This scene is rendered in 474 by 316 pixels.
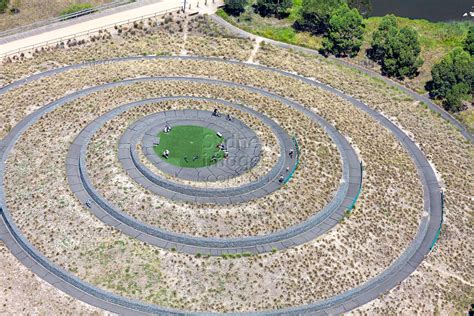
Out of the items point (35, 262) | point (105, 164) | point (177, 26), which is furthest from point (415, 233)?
point (177, 26)

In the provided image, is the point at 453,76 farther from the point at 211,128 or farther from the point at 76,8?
the point at 76,8

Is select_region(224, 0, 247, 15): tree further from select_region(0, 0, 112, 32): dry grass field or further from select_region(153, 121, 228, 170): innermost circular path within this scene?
select_region(153, 121, 228, 170): innermost circular path

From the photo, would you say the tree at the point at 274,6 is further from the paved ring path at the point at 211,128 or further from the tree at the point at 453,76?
the paved ring path at the point at 211,128

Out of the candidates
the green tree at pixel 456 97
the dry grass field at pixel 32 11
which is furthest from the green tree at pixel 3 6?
the green tree at pixel 456 97

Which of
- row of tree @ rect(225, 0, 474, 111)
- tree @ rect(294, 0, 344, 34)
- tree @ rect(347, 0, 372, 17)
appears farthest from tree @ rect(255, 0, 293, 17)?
tree @ rect(347, 0, 372, 17)

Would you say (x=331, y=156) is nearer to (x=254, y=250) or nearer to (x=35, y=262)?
(x=254, y=250)
